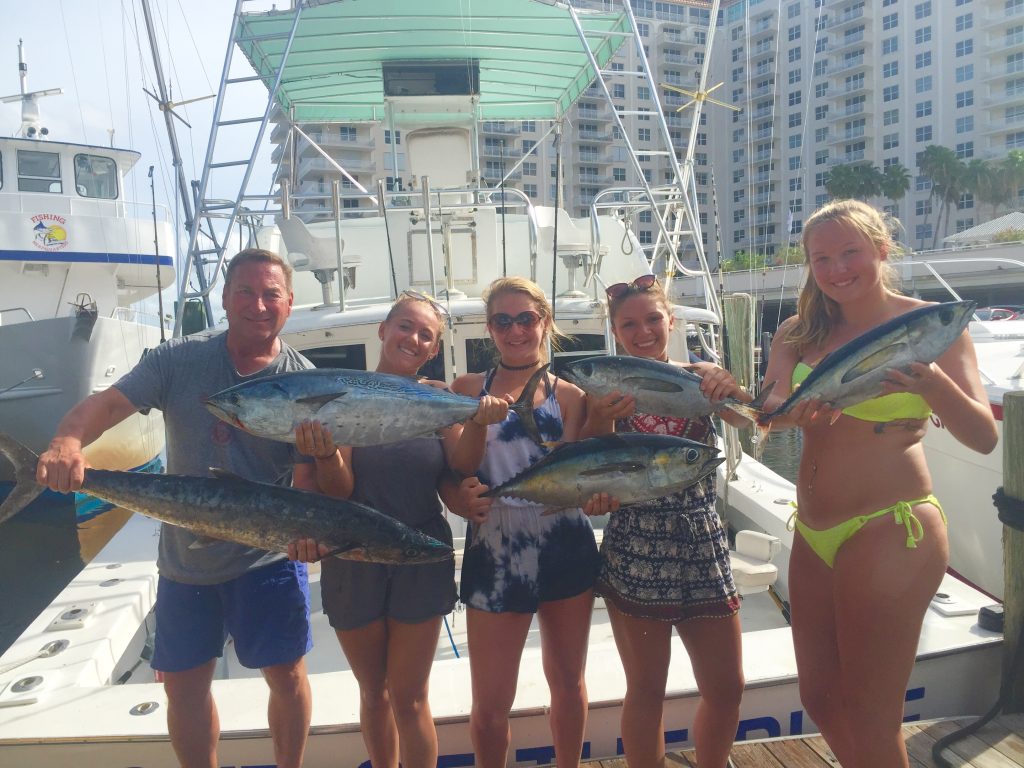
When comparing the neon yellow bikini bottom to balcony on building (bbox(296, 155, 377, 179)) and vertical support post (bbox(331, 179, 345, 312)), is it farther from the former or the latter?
A: balcony on building (bbox(296, 155, 377, 179))

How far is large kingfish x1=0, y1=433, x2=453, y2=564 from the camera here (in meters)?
2.11

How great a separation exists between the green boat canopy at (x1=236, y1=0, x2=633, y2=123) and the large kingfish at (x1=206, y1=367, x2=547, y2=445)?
5219mm

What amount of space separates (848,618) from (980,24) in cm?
7344

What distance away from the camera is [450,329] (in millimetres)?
5074

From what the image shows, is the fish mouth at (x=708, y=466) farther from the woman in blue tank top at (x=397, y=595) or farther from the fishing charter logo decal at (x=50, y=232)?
the fishing charter logo decal at (x=50, y=232)

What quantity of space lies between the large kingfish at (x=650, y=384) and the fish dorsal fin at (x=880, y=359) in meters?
0.33

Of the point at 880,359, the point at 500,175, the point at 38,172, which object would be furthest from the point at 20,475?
the point at 38,172

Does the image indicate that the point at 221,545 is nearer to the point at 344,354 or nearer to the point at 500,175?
the point at 344,354

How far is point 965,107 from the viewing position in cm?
5947

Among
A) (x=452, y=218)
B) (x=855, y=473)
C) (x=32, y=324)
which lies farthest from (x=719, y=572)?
(x=32, y=324)

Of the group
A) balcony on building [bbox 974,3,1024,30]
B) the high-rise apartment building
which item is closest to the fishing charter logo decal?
the high-rise apartment building

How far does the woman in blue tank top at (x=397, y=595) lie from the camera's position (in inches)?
91.8

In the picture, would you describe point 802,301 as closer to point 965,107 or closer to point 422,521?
point 422,521

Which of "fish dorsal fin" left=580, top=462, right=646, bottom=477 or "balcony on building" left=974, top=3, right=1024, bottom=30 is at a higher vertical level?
"balcony on building" left=974, top=3, right=1024, bottom=30
